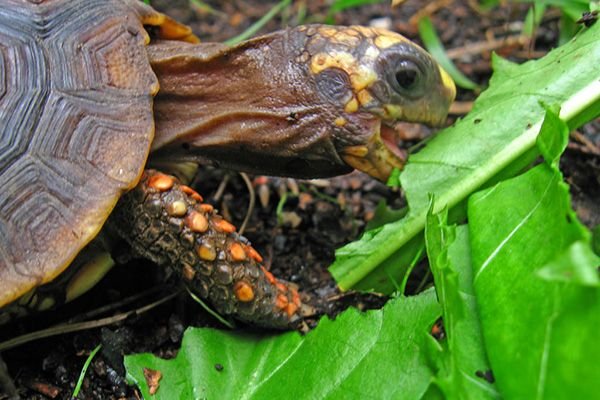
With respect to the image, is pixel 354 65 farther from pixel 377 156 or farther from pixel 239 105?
pixel 239 105

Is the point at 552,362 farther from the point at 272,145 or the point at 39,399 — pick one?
the point at 39,399

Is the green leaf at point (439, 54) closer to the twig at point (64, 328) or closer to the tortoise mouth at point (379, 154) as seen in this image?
the tortoise mouth at point (379, 154)

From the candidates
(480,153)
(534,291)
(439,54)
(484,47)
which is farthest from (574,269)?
(484,47)

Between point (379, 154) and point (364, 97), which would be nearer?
point (364, 97)

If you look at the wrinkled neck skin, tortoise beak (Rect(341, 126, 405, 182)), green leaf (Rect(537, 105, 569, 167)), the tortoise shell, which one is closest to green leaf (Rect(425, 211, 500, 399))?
green leaf (Rect(537, 105, 569, 167))

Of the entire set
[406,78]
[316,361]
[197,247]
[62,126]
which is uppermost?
[406,78]

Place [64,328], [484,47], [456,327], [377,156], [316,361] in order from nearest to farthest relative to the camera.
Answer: [456,327]
[316,361]
[64,328]
[377,156]
[484,47]

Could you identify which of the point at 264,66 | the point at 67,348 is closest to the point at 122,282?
the point at 67,348
